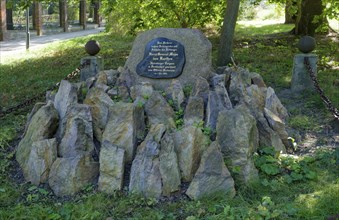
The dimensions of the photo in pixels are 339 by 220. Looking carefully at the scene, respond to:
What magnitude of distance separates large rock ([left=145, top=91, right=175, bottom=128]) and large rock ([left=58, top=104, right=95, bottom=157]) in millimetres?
827

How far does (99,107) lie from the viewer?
613 cm

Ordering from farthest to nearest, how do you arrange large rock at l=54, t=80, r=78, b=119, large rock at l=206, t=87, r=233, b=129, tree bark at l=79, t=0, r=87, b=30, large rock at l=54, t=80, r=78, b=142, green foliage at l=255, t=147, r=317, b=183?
1. tree bark at l=79, t=0, r=87, b=30
2. large rock at l=54, t=80, r=78, b=119
3. large rock at l=54, t=80, r=78, b=142
4. large rock at l=206, t=87, r=233, b=129
5. green foliage at l=255, t=147, r=317, b=183

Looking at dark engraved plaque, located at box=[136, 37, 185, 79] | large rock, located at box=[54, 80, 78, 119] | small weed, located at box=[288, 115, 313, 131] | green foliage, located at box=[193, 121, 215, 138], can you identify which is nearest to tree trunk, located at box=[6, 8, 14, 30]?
dark engraved plaque, located at box=[136, 37, 185, 79]

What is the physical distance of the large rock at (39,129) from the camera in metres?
5.78

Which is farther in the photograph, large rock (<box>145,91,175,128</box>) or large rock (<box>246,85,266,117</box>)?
large rock (<box>246,85,266,117</box>)

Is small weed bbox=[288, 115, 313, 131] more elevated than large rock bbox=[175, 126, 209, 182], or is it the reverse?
large rock bbox=[175, 126, 209, 182]

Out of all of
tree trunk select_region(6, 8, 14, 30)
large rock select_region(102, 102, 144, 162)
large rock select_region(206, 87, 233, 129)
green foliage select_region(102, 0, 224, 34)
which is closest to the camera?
large rock select_region(102, 102, 144, 162)

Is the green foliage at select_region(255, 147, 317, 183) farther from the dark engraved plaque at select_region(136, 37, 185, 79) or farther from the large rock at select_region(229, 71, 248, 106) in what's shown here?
the dark engraved plaque at select_region(136, 37, 185, 79)

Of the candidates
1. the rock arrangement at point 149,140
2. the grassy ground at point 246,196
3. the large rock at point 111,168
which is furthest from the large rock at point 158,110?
the grassy ground at point 246,196

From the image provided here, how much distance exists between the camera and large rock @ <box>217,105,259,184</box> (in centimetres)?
512

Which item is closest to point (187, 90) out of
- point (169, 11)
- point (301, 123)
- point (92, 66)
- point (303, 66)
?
point (301, 123)

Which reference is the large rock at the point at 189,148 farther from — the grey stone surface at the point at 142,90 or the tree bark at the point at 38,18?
the tree bark at the point at 38,18

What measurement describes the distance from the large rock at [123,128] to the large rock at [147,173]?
0.31m

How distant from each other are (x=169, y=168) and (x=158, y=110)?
126 cm
